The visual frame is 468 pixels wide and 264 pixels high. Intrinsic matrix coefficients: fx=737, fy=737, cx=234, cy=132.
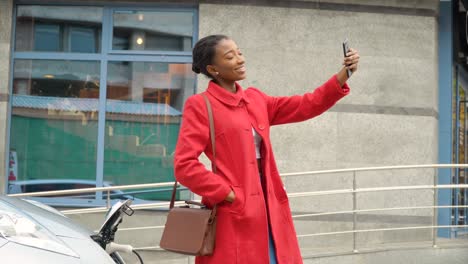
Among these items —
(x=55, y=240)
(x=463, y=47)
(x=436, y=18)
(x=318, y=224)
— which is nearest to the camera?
(x=55, y=240)

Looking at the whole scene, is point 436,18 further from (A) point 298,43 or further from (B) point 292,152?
(B) point 292,152

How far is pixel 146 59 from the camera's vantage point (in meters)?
9.48

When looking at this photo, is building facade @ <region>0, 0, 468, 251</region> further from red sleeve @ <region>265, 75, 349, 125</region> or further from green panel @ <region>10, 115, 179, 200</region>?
red sleeve @ <region>265, 75, 349, 125</region>

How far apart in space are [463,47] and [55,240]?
31.0ft

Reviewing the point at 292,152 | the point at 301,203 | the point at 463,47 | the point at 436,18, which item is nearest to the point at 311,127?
the point at 292,152

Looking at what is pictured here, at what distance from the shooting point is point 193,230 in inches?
140

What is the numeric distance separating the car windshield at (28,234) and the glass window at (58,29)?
6.41 m

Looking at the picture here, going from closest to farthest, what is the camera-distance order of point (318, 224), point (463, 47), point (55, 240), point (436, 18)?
1. point (55, 240)
2. point (318, 224)
3. point (436, 18)
4. point (463, 47)

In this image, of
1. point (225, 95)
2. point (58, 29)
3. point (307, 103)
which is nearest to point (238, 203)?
point (225, 95)

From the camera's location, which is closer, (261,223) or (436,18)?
(261,223)

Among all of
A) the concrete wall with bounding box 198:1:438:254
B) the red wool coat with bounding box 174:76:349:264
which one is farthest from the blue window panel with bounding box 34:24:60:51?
the red wool coat with bounding box 174:76:349:264

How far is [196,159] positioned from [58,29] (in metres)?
6.64

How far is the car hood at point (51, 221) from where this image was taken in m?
3.54

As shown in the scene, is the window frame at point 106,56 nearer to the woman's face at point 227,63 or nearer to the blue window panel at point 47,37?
the blue window panel at point 47,37
